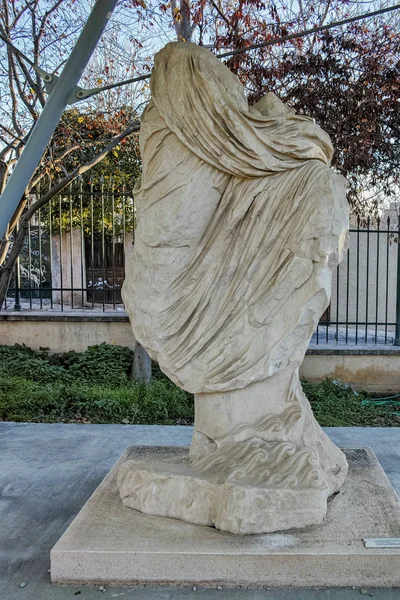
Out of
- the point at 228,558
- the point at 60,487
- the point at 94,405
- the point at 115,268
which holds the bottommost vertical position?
the point at 94,405

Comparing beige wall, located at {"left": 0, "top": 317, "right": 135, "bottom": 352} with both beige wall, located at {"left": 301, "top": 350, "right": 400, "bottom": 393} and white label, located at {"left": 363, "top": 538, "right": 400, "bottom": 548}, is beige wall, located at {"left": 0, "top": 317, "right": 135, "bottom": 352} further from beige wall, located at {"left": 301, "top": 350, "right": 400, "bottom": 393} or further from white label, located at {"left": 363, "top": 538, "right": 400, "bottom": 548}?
white label, located at {"left": 363, "top": 538, "right": 400, "bottom": 548}

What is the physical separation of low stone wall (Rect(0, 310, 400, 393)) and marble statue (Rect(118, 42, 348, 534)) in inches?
157

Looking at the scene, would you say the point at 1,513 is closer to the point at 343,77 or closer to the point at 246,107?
the point at 246,107

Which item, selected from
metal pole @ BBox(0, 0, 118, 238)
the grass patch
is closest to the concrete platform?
metal pole @ BBox(0, 0, 118, 238)

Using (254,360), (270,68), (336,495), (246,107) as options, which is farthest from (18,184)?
(270,68)

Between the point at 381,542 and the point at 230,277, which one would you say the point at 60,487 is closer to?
the point at 230,277

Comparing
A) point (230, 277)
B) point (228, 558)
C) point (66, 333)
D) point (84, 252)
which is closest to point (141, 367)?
point (66, 333)

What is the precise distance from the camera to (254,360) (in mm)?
2531

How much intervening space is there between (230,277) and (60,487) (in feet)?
5.16

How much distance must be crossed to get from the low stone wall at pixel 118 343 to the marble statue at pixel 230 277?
398cm

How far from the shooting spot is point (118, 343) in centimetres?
718

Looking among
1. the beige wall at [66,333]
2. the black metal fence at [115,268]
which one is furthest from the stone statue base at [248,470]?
the black metal fence at [115,268]

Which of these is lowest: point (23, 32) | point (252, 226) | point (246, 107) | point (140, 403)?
point (140, 403)

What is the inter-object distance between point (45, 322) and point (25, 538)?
15.8ft
